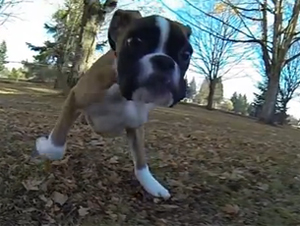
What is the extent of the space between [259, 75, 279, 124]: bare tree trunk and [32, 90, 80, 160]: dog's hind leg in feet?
47.9

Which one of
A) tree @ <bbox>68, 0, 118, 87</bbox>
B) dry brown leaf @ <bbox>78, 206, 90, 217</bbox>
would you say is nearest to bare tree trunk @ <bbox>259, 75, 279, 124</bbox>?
tree @ <bbox>68, 0, 118, 87</bbox>

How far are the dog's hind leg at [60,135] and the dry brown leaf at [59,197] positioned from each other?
1.25 ft

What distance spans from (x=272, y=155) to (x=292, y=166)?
0.58 meters

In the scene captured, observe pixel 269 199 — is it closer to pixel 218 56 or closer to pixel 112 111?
pixel 112 111

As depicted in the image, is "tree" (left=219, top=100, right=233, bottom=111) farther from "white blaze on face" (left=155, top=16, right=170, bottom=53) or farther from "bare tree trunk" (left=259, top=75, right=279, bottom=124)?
"white blaze on face" (left=155, top=16, right=170, bottom=53)

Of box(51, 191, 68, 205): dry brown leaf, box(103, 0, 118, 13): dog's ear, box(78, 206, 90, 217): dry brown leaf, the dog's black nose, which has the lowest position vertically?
box(78, 206, 90, 217): dry brown leaf

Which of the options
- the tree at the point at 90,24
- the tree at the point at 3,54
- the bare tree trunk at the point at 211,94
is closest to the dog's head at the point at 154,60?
the tree at the point at 90,24

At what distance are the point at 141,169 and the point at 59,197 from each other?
686 millimetres

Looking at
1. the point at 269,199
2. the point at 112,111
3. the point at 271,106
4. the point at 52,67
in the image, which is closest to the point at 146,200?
the point at 112,111

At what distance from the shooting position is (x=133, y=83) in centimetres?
241

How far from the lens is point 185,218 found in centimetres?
309

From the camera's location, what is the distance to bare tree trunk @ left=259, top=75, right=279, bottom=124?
1709 centimetres

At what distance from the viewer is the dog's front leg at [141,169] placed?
132 inches

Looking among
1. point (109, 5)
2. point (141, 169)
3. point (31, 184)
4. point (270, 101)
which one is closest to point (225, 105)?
point (270, 101)
